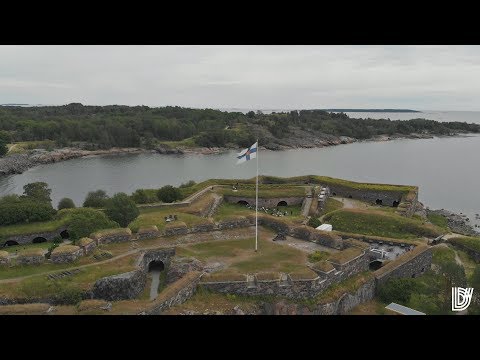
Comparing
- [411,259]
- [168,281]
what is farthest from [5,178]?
[411,259]

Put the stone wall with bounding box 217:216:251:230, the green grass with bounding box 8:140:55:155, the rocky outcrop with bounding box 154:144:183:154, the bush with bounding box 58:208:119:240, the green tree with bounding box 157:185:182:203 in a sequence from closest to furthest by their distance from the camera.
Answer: the stone wall with bounding box 217:216:251:230 → the bush with bounding box 58:208:119:240 → the green tree with bounding box 157:185:182:203 → the green grass with bounding box 8:140:55:155 → the rocky outcrop with bounding box 154:144:183:154

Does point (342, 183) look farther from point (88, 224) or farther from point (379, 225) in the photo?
point (88, 224)

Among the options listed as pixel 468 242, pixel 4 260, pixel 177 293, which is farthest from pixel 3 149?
pixel 468 242

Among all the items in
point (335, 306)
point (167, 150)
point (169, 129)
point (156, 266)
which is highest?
point (169, 129)

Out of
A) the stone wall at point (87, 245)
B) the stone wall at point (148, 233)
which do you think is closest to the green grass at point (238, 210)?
the stone wall at point (148, 233)

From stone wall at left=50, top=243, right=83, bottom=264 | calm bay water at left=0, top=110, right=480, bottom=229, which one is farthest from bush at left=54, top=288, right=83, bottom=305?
calm bay water at left=0, top=110, right=480, bottom=229

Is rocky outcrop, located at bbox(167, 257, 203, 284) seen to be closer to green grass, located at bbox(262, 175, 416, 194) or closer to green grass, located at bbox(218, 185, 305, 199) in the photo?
green grass, located at bbox(218, 185, 305, 199)

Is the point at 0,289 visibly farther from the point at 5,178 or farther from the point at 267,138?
the point at 267,138
